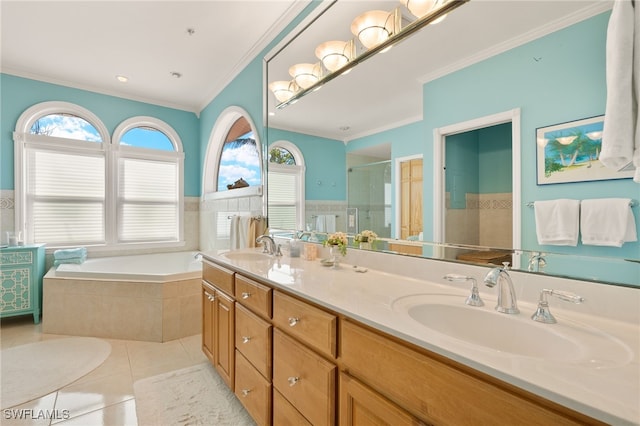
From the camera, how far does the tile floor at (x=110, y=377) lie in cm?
169

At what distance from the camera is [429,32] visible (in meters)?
1.35

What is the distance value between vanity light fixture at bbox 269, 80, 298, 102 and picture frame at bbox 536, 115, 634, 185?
1799 mm

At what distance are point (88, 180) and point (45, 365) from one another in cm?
232

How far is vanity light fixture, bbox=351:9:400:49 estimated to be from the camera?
1.53m

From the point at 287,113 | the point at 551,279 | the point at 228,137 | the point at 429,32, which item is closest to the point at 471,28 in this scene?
the point at 429,32

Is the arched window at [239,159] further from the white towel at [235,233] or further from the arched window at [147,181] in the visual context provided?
the arched window at [147,181]

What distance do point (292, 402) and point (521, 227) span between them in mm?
1108

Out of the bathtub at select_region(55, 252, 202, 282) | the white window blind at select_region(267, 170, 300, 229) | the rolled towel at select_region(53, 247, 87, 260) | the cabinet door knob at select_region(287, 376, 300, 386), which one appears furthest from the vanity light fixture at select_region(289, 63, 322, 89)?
the rolled towel at select_region(53, 247, 87, 260)

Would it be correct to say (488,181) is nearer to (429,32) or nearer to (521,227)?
(521,227)

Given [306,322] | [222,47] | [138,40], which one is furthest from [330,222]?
[138,40]

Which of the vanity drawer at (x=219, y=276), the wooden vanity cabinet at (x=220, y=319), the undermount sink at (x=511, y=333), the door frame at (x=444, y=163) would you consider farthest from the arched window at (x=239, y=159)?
the undermount sink at (x=511, y=333)

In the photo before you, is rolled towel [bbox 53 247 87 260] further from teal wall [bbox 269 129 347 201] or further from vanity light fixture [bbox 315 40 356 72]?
vanity light fixture [bbox 315 40 356 72]

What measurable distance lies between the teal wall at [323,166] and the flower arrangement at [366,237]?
1.06 ft

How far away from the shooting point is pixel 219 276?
191 centimetres
